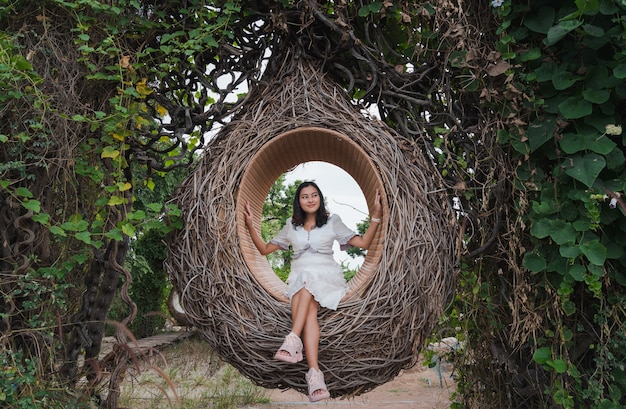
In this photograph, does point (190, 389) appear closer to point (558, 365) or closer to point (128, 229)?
point (128, 229)

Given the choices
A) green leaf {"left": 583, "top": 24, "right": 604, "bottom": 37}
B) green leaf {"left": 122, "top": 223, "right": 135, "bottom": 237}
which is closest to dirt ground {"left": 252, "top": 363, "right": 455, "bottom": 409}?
green leaf {"left": 122, "top": 223, "right": 135, "bottom": 237}

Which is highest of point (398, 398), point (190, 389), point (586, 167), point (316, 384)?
point (586, 167)

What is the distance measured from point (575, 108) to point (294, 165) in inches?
49.9

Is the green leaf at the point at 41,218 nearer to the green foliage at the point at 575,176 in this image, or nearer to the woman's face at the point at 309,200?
the woman's face at the point at 309,200

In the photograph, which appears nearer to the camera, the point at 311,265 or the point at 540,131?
the point at 540,131

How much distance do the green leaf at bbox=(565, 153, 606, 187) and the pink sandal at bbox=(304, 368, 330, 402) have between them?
1211mm

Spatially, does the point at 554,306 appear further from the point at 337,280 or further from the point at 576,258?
the point at 337,280

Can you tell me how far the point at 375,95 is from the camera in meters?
2.41

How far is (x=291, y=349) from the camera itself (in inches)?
80.9

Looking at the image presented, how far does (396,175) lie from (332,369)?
33.6 inches

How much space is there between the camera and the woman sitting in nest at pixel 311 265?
6.87ft

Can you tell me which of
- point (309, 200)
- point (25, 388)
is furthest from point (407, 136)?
point (25, 388)

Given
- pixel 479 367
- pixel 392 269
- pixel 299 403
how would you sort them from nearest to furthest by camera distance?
pixel 392 269
pixel 479 367
pixel 299 403

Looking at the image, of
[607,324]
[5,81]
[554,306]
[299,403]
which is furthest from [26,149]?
[299,403]
